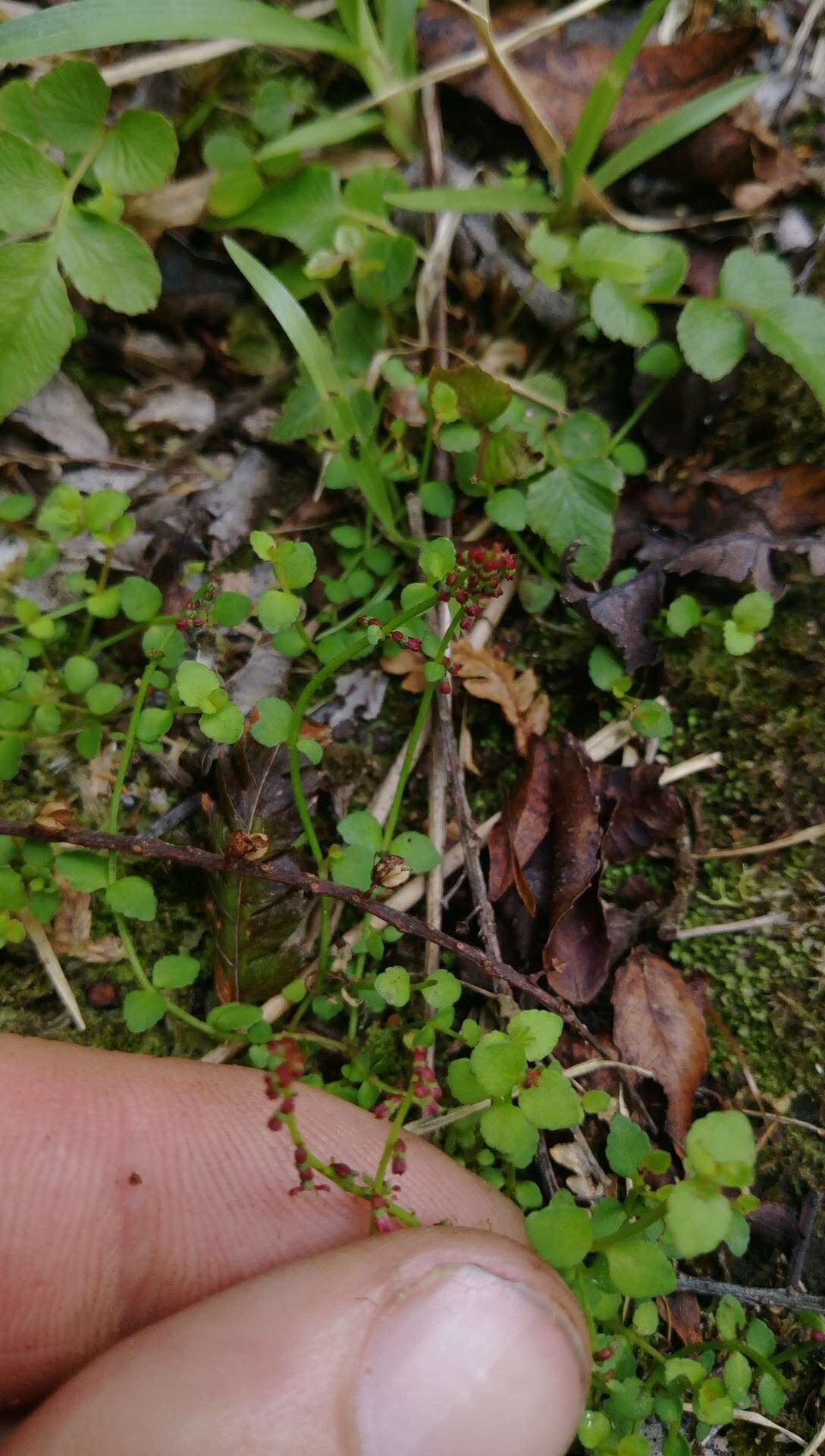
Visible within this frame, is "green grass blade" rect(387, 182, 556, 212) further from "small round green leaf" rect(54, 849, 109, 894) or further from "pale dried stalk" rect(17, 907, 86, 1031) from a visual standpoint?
"pale dried stalk" rect(17, 907, 86, 1031)

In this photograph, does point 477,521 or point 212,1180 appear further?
point 477,521

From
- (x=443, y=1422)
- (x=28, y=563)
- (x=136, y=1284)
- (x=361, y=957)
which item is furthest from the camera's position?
(x=28, y=563)

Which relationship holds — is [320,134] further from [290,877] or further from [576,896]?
[576,896]


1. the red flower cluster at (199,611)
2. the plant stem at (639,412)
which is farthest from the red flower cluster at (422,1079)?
the plant stem at (639,412)

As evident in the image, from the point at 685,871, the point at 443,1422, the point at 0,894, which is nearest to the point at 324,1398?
the point at 443,1422

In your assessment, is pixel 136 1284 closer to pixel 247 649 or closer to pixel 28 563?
pixel 247 649

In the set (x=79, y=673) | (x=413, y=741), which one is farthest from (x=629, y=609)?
(x=79, y=673)

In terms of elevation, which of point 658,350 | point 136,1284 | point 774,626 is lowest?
point 136,1284

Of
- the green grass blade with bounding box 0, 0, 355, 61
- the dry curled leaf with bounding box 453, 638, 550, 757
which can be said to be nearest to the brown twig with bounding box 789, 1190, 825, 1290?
the dry curled leaf with bounding box 453, 638, 550, 757
